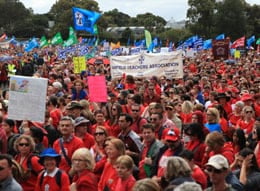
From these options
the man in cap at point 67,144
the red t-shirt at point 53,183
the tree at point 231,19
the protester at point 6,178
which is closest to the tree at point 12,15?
the tree at point 231,19

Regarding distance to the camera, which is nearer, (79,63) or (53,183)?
(53,183)

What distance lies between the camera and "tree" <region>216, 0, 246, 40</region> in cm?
6053

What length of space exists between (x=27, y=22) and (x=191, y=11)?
48511 millimetres

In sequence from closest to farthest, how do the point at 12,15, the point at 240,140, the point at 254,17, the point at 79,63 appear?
the point at 240,140 → the point at 79,63 → the point at 254,17 → the point at 12,15

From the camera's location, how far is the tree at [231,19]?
2383 inches

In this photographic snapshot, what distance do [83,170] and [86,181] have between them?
12 cm

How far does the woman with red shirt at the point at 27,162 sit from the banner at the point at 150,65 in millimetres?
9664

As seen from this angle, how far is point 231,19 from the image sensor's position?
6047cm

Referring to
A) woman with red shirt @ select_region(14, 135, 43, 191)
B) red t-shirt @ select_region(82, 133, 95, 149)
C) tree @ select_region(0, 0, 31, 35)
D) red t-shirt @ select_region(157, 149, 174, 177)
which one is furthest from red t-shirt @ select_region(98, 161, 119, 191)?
tree @ select_region(0, 0, 31, 35)

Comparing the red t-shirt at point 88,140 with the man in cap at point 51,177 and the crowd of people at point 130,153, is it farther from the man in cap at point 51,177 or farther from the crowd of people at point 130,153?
the man in cap at point 51,177

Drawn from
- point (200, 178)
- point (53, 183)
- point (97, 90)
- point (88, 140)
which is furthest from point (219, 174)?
point (97, 90)

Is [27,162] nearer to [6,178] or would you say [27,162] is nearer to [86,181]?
[86,181]

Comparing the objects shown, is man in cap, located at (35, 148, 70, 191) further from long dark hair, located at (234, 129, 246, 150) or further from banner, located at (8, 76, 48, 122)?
long dark hair, located at (234, 129, 246, 150)

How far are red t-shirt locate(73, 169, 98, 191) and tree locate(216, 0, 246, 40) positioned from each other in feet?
182
